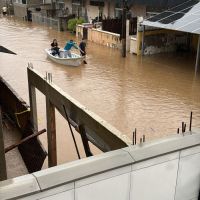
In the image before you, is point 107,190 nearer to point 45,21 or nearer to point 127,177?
point 127,177

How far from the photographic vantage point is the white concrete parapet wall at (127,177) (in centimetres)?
239

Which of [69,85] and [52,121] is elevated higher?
[52,121]

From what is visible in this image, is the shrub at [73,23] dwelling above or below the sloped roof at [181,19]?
below

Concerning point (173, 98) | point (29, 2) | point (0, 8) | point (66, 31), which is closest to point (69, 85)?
point (173, 98)

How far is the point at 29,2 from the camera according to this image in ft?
146

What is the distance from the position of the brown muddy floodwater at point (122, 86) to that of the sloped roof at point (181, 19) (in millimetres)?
2500

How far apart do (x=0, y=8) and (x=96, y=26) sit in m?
26.4

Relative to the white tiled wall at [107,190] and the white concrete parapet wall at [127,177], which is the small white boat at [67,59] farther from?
the white tiled wall at [107,190]

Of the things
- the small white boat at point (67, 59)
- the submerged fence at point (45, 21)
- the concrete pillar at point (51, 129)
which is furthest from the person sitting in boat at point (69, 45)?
the submerged fence at point (45, 21)

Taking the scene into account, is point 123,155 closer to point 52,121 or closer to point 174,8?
point 52,121

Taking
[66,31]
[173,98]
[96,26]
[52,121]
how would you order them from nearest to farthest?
1. [52,121]
2. [173,98]
3. [96,26]
4. [66,31]

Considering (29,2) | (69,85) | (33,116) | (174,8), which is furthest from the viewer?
(29,2)

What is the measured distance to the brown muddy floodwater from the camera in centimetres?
1271

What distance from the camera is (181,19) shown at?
21000mm
